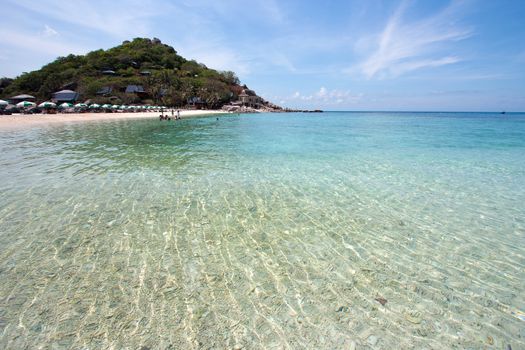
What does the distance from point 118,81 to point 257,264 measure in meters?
97.0

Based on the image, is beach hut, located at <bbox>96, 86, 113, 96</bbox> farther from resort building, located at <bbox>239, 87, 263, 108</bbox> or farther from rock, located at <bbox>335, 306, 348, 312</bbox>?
rock, located at <bbox>335, 306, 348, 312</bbox>

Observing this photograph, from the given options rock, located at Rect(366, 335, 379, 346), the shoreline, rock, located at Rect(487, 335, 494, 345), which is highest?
the shoreline

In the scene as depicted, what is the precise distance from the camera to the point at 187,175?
9227 millimetres

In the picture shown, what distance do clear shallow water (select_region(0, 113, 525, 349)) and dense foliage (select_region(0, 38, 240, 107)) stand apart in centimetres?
7890

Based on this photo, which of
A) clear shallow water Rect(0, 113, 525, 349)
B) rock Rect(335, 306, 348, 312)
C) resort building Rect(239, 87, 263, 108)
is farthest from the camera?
resort building Rect(239, 87, 263, 108)

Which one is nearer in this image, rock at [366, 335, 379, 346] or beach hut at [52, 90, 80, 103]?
rock at [366, 335, 379, 346]

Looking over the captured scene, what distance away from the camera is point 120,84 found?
271 feet

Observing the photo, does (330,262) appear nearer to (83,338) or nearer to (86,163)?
(83,338)

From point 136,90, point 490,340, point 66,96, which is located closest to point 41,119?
point 66,96

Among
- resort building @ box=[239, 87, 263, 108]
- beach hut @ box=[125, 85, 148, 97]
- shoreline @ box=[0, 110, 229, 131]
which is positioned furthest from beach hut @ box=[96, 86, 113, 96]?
resort building @ box=[239, 87, 263, 108]

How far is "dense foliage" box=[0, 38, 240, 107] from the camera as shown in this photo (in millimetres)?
79562

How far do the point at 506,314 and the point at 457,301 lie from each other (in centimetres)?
49

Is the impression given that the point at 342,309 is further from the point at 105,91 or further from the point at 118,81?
the point at 118,81

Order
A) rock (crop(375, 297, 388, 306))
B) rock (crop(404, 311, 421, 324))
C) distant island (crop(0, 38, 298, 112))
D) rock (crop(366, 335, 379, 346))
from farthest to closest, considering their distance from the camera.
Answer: distant island (crop(0, 38, 298, 112)) → rock (crop(375, 297, 388, 306)) → rock (crop(404, 311, 421, 324)) → rock (crop(366, 335, 379, 346))
